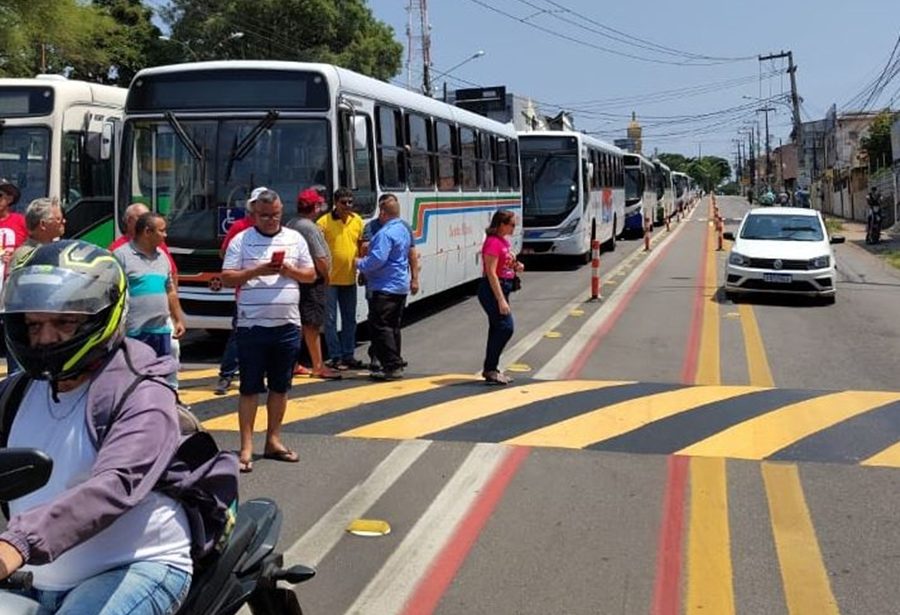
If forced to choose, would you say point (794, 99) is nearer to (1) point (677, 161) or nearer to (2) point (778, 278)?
(2) point (778, 278)

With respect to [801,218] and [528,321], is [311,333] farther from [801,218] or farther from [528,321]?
[801,218]

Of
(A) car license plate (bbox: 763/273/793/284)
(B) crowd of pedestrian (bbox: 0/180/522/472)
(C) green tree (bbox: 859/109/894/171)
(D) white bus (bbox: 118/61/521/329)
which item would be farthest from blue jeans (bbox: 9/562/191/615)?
(C) green tree (bbox: 859/109/894/171)

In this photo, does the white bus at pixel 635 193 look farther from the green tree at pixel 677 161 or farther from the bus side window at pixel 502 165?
the green tree at pixel 677 161

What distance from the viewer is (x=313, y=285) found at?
8906 mm

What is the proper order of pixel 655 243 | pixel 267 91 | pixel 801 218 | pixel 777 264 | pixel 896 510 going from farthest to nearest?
pixel 655 243 → pixel 801 218 → pixel 777 264 → pixel 267 91 → pixel 896 510

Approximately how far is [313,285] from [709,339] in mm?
5608

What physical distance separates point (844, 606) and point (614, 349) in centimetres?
714

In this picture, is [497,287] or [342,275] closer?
[497,287]

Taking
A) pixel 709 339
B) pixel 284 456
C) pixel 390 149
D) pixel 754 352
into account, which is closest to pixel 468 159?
pixel 390 149

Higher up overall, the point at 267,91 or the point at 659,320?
the point at 267,91

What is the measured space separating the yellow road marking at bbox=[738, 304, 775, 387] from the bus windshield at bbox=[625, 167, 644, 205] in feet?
73.4

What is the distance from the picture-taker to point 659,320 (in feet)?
45.2

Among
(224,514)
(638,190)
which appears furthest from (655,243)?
(224,514)

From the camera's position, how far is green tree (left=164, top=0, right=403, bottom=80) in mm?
42344
